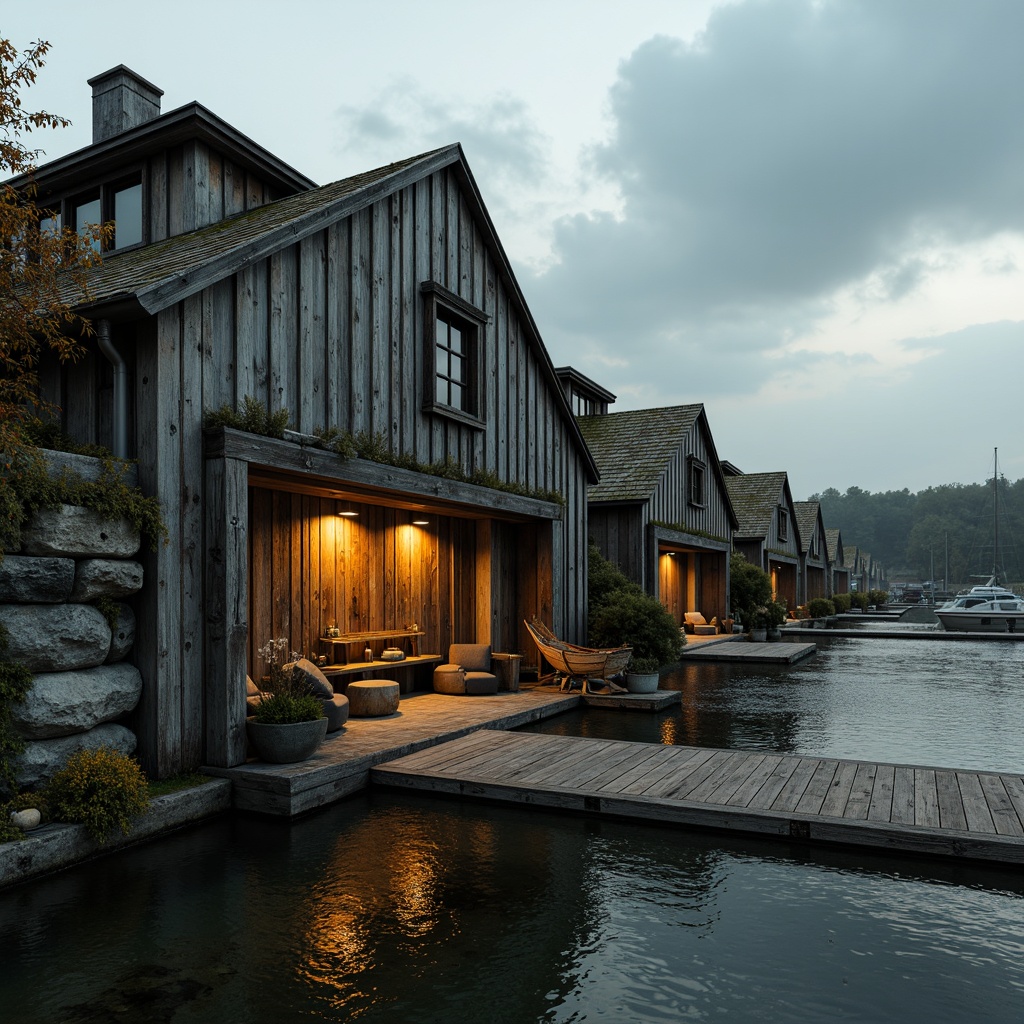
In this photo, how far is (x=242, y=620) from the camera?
7.25 m

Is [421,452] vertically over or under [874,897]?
over

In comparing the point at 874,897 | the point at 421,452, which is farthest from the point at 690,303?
the point at 874,897

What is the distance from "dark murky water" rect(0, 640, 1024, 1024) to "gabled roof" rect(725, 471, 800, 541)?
90.3 feet

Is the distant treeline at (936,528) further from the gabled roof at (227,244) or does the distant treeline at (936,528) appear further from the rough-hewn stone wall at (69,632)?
the rough-hewn stone wall at (69,632)

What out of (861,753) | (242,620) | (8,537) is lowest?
(861,753)

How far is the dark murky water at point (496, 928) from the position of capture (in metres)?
3.70

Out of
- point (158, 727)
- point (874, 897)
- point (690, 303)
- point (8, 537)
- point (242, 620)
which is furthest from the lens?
point (690, 303)

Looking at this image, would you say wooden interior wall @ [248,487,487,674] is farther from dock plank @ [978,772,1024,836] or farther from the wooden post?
dock plank @ [978,772,1024,836]

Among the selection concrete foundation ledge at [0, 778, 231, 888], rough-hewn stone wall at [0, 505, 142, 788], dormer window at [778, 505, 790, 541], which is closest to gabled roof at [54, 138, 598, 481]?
rough-hewn stone wall at [0, 505, 142, 788]

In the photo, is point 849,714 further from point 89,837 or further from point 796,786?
point 89,837

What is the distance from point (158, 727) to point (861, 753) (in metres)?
6.96

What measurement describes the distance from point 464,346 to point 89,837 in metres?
8.52

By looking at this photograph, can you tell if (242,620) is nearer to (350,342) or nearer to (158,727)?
(158,727)

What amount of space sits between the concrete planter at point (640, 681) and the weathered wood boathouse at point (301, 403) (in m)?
1.74
